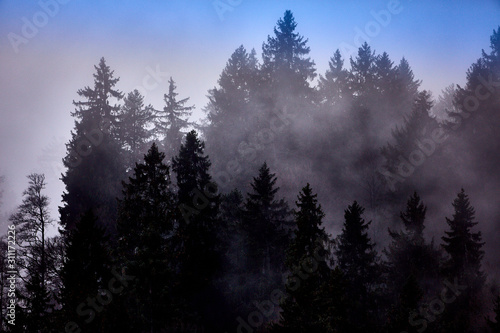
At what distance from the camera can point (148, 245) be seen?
24.2 metres

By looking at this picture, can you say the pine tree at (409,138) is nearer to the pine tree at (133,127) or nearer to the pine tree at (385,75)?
the pine tree at (385,75)

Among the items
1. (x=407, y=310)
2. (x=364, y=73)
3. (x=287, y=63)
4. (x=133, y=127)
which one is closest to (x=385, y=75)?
(x=364, y=73)

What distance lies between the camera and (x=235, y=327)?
29.3 metres

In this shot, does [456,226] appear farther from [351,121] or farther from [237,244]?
Result: [351,121]

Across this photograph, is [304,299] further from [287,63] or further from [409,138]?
[287,63]

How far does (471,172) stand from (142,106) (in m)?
46.0

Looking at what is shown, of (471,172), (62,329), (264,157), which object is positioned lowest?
(62,329)

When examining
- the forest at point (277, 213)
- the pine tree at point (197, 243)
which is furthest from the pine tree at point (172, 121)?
the pine tree at point (197, 243)

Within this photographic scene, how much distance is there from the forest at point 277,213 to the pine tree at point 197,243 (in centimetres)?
13

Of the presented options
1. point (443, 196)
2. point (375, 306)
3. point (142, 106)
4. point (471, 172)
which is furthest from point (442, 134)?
point (142, 106)

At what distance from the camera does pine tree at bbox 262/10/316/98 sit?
59750 mm

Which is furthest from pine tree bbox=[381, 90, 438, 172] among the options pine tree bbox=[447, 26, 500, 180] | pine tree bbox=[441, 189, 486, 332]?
pine tree bbox=[441, 189, 486, 332]

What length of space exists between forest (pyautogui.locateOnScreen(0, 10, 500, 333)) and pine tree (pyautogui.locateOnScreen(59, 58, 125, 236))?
0.57ft

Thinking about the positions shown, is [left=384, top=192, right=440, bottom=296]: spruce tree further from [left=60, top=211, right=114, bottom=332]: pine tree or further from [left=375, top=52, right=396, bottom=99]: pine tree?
[left=375, top=52, right=396, bottom=99]: pine tree
